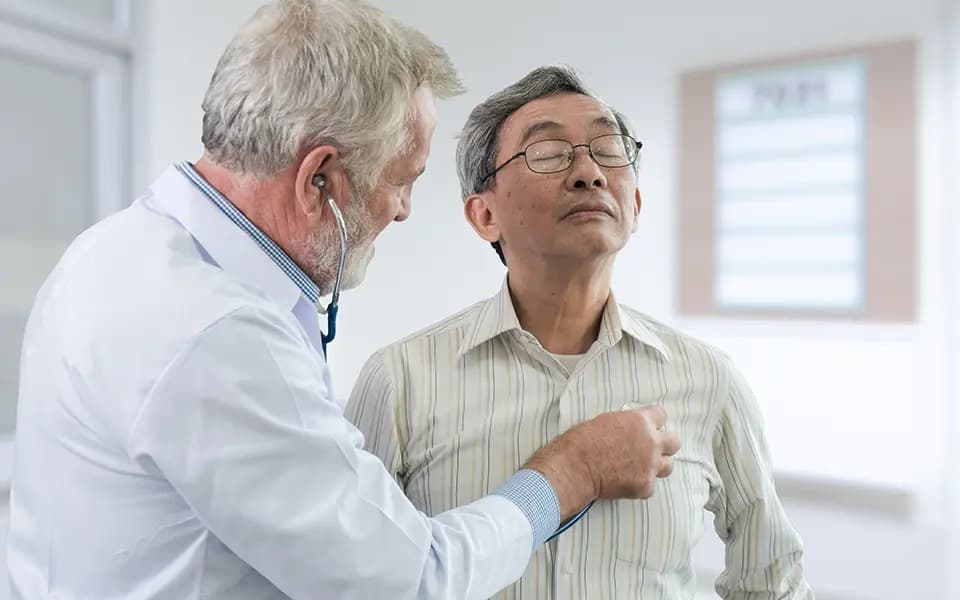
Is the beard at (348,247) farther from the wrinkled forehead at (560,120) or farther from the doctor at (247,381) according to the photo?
the wrinkled forehead at (560,120)

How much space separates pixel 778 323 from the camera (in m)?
2.77

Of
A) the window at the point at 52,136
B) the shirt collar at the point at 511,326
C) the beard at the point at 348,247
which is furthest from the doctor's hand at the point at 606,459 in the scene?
the window at the point at 52,136

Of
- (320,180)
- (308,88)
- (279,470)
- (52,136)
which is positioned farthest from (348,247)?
(52,136)

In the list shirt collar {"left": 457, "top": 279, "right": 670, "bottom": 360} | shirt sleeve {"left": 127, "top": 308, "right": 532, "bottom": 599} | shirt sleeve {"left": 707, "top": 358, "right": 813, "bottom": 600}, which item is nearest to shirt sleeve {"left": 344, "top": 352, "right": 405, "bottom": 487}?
shirt collar {"left": 457, "top": 279, "right": 670, "bottom": 360}

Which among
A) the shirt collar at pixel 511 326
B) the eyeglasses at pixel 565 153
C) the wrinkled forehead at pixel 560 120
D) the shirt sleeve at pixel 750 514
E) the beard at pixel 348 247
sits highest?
the wrinkled forehead at pixel 560 120

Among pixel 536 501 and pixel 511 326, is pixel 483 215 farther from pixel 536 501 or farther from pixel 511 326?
pixel 536 501

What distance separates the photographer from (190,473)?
2.56 ft

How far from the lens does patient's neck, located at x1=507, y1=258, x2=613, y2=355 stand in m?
1.34

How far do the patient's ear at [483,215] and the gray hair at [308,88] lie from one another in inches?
16.8

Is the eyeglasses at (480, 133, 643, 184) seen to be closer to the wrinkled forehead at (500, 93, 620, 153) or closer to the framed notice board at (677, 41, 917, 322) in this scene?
the wrinkled forehead at (500, 93, 620, 153)

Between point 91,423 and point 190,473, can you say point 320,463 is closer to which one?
point 190,473

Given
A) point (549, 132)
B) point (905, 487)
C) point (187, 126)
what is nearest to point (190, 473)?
point (549, 132)

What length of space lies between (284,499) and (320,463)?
0.05 m

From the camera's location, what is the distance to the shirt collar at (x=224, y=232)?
926 mm
